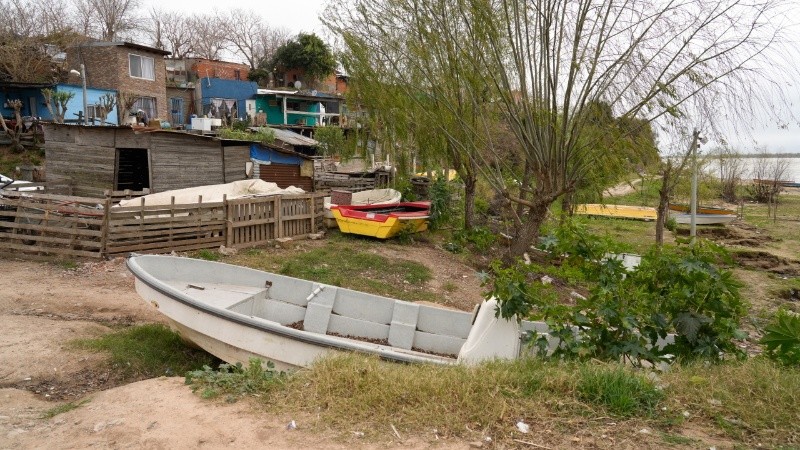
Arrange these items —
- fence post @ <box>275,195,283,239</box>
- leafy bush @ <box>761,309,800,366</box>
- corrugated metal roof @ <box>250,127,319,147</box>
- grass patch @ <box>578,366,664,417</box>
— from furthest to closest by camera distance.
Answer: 1. corrugated metal roof @ <box>250,127,319,147</box>
2. fence post @ <box>275,195,283,239</box>
3. leafy bush @ <box>761,309,800,366</box>
4. grass patch @ <box>578,366,664,417</box>

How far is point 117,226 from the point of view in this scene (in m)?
12.8

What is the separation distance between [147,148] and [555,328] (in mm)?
15418

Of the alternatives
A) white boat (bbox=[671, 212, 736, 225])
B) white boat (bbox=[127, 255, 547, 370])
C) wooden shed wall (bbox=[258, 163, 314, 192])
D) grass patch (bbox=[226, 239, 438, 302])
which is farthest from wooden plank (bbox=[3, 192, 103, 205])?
white boat (bbox=[671, 212, 736, 225])

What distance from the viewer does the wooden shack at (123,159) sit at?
58.1 feet

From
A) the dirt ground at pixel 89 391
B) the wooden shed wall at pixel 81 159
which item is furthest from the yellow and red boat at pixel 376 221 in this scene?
the wooden shed wall at pixel 81 159

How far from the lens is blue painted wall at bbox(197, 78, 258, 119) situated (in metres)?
40.3

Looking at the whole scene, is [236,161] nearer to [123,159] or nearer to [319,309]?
[123,159]

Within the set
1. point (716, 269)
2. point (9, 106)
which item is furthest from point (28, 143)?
point (716, 269)

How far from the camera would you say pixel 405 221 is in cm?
1695

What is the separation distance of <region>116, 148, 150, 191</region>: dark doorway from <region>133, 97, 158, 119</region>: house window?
15610mm

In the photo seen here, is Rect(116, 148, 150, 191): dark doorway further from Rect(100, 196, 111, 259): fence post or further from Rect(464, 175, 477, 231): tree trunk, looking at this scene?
Rect(464, 175, 477, 231): tree trunk

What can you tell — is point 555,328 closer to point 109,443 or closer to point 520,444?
point 520,444

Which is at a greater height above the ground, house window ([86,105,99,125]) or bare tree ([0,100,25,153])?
house window ([86,105,99,125])

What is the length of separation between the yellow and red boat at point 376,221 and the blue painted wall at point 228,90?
26.2 metres
